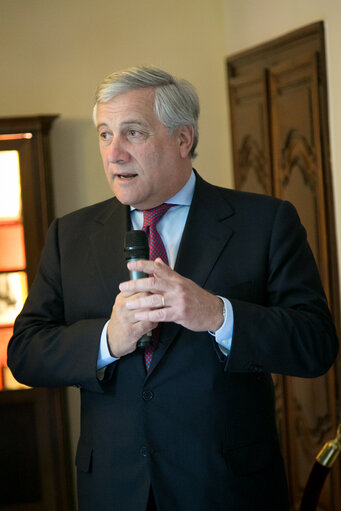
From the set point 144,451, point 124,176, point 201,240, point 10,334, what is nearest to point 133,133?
point 124,176

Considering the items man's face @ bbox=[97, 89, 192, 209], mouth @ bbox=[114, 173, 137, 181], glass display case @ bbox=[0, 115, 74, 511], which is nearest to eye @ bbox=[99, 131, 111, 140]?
man's face @ bbox=[97, 89, 192, 209]

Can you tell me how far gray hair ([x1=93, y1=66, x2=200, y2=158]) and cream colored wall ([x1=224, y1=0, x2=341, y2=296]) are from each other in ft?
4.49

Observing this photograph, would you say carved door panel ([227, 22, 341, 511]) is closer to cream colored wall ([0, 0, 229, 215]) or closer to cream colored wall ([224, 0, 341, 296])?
cream colored wall ([224, 0, 341, 296])

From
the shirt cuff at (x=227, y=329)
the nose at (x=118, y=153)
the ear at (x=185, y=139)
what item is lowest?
the shirt cuff at (x=227, y=329)

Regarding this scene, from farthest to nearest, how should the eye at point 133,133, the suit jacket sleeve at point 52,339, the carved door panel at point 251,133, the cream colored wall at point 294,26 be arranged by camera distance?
the carved door panel at point 251,133, the cream colored wall at point 294,26, the eye at point 133,133, the suit jacket sleeve at point 52,339

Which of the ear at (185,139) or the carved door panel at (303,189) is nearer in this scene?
the ear at (185,139)

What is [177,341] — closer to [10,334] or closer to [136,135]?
[136,135]

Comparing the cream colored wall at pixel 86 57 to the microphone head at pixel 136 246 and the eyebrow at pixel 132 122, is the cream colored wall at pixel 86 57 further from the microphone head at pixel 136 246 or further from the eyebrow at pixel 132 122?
the microphone head at pixel 136 246

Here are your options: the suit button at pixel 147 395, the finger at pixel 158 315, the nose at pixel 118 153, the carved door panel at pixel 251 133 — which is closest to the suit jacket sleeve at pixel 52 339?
the suit button at pixel 147 395

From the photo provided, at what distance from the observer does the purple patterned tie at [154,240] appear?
192cm

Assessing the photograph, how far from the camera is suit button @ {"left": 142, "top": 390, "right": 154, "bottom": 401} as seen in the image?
1.89 meters

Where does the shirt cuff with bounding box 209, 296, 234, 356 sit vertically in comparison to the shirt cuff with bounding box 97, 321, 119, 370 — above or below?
above

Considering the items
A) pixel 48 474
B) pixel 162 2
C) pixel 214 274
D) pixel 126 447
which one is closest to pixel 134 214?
pixel 214 274

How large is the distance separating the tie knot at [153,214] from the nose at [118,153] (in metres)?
0.17
